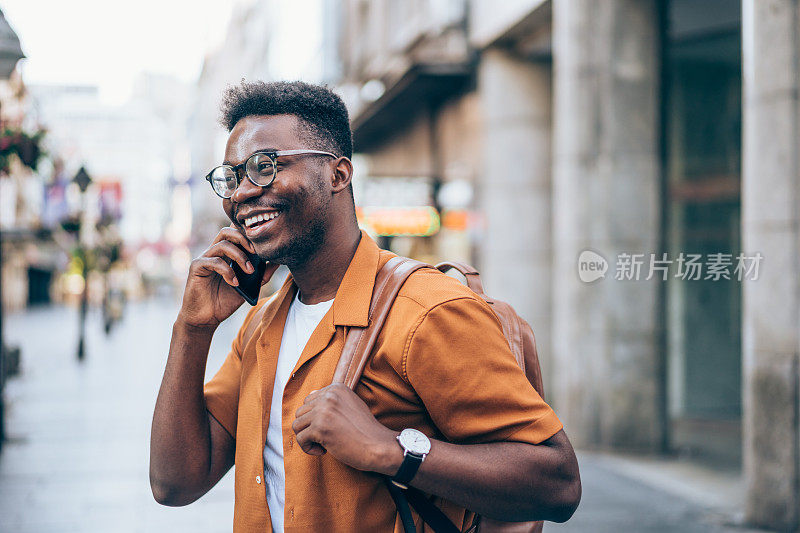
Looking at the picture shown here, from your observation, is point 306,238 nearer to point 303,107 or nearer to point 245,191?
point 245,191

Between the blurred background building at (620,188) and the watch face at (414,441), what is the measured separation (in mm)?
4043

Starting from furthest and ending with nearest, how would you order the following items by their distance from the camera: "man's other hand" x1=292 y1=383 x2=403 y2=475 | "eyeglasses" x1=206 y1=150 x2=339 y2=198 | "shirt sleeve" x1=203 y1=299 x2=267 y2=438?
"shirt sleeve" x1=203 y1=299 x2=267 y2=438 < "eyeglasses" x1=206 y1=150 x2=339 y2=198 < "man's other hand" x1=292 y1=383 x2=403 y2=475

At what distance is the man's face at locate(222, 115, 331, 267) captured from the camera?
6.79ft

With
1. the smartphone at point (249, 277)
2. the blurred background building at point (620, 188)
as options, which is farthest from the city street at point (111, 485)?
the smartphone at point (249, 277)

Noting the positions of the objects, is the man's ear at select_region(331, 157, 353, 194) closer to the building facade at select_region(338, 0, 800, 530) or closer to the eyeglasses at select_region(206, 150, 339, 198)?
the eyeglasses at select_region(206, 150, 339, 198)

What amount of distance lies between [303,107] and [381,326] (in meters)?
0.60

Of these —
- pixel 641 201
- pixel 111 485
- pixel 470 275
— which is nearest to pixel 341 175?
pixel 470 275

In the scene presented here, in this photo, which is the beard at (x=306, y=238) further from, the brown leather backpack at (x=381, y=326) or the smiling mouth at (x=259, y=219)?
the brown leather backpack at (x=381, y=326)

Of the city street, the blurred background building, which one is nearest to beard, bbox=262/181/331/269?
the blurred background building

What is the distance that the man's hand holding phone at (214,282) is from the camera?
86.0 inches

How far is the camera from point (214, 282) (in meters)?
2.26

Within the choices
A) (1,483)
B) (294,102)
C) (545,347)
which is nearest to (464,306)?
(294,102)

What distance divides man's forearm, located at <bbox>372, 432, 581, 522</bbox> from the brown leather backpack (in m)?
0.13

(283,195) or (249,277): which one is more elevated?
(283,195)
